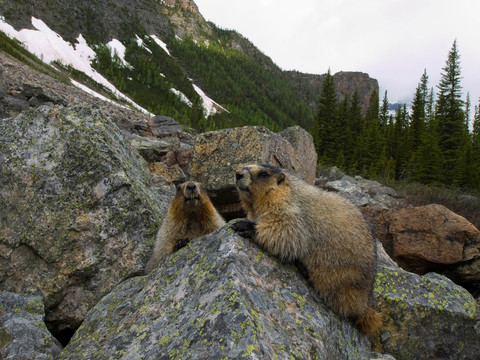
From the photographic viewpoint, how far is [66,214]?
201 inches

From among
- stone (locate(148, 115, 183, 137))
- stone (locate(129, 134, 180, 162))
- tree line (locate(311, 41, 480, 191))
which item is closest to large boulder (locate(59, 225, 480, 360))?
stone (locate(129, 134, 180, 162))

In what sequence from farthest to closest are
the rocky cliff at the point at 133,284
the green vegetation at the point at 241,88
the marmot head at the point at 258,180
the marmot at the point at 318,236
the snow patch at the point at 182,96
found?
the green vegetation at the point at 241,88 < the snow patch at the point at 182,96 < the marmot head at the point at 258,180 < the marmot at the point at 318,236 < the rocky cliff at the point at 133,284

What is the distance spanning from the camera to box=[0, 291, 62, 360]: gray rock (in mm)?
3506

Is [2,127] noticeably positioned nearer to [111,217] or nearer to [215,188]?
[111,217]

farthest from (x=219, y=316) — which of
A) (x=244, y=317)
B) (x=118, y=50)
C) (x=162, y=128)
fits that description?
(x=118, y=50)

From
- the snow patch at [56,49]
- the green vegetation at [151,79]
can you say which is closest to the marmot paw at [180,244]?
the snow patch at [56,49]

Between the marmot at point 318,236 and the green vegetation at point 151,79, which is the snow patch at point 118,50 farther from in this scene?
the marmot at point 318,236

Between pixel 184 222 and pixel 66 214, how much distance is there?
1807 mm

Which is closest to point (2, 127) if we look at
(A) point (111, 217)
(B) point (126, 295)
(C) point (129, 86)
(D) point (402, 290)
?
(A) point (111, 217)

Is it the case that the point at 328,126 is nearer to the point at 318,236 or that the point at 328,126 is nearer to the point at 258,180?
the point at 258,180

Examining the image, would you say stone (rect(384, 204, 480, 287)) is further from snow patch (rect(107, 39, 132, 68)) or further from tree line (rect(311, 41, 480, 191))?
snow patch (rect(107, 39, 132, 68))

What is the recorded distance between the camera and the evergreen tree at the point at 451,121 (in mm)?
36969

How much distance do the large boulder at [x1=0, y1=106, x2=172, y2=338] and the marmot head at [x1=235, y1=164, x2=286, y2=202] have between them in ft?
6.77

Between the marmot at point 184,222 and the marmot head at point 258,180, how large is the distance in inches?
51.0
